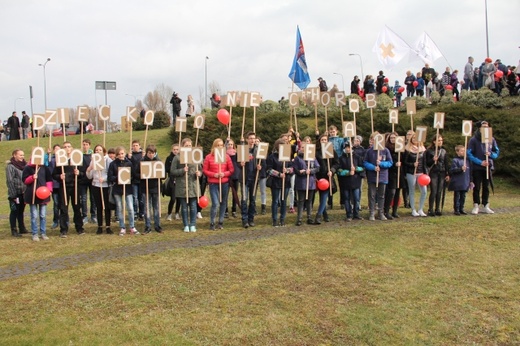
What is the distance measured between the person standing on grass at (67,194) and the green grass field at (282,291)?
1.79ft

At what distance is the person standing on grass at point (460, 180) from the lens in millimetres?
12713

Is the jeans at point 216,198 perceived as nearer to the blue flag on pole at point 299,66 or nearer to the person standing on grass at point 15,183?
the person standing on grass at point 15,183

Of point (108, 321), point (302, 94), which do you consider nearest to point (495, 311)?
point (108, 321)

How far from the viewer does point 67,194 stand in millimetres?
11664

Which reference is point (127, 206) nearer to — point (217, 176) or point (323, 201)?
point (217, 176)

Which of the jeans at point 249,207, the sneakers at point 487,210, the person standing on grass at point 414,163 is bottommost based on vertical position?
the sneakers at point 487,210

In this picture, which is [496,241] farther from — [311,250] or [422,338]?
[422,338]

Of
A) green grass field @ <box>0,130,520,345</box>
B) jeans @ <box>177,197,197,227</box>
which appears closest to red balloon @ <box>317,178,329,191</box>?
green grass field @ <box>0,130,520,345</box>

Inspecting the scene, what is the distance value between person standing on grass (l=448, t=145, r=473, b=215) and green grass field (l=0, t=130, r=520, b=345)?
69.6 inches

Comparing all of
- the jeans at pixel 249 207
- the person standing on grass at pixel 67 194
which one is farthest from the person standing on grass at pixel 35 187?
the jeans at pixel 249 207

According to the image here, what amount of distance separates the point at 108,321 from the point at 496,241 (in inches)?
304

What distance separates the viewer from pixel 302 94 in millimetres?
16859

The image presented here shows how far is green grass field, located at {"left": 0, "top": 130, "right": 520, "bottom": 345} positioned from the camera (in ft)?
20.3

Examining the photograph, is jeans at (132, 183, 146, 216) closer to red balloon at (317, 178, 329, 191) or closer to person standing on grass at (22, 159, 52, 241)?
person standing on grass at (22, 159, 52, 241)
